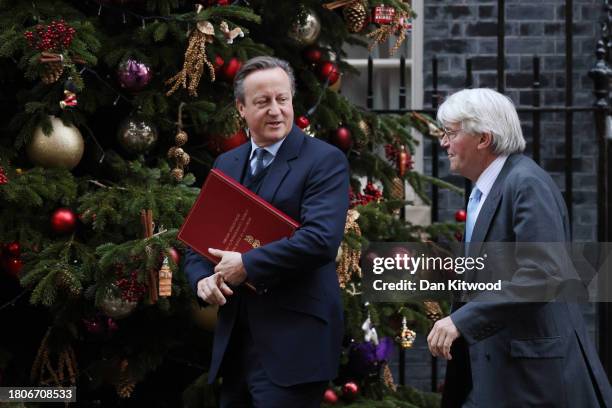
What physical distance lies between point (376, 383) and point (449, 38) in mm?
2996

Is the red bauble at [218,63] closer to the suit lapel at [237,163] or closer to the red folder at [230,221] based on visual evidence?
the suit lapel at [237,163]

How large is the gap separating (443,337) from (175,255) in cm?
165

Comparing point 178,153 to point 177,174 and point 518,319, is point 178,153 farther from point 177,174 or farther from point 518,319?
point 518,319

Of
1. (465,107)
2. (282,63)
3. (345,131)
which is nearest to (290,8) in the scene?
(345,131)

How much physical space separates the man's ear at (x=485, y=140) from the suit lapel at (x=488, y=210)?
81mm

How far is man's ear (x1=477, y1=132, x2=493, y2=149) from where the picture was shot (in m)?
3.91

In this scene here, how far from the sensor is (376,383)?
634cm

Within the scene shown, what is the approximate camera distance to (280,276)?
12.9 feet

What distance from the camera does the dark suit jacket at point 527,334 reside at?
12.0 ft

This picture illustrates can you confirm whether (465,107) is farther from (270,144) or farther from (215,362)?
(215,362)

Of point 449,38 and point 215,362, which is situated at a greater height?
point 449,38

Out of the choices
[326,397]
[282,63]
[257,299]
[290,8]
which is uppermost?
[290,8]

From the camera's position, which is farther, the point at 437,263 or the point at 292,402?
the point at 437,263

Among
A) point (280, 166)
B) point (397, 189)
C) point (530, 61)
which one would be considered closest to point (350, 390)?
point (397, 189)
